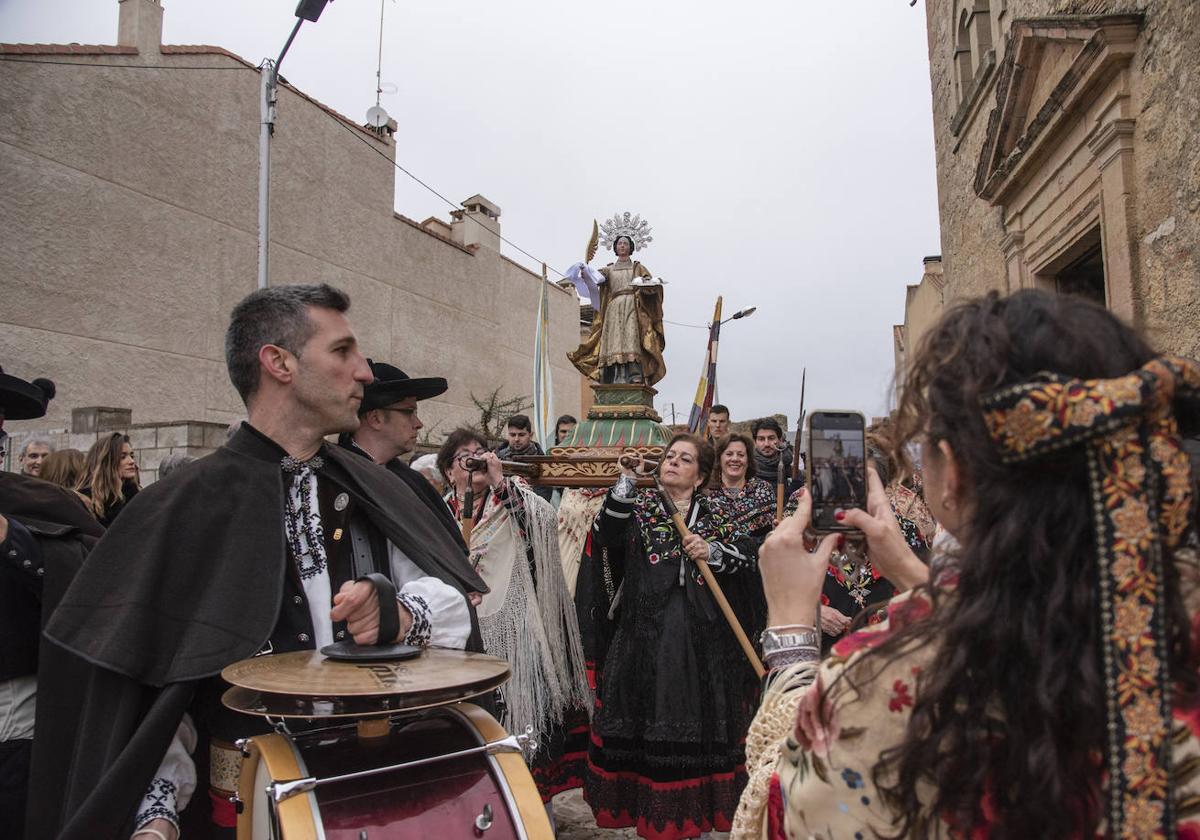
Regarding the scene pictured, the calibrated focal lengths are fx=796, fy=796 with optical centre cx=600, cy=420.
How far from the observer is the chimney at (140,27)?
46.1 ft

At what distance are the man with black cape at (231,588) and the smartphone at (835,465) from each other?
0.92m

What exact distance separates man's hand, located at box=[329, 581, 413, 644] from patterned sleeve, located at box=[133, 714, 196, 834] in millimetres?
483

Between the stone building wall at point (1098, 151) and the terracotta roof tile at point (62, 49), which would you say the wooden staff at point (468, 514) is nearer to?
the stone building wall at point (1098, 151)

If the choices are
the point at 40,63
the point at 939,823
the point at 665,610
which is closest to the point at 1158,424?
the point at 939,823

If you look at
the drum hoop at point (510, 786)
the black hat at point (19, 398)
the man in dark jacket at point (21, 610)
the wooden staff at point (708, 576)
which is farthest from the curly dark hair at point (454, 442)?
the drum hoop at point (510, 786)

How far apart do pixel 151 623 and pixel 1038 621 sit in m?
1.74

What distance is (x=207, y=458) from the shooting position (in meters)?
2.01

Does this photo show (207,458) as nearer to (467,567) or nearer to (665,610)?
(467,567)

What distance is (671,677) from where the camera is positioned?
3844mm

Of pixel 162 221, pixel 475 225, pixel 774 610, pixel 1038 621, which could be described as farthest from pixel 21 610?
pixel 475 225

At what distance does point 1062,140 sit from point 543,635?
21.6ft

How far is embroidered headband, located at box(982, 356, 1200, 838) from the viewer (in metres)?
0.90

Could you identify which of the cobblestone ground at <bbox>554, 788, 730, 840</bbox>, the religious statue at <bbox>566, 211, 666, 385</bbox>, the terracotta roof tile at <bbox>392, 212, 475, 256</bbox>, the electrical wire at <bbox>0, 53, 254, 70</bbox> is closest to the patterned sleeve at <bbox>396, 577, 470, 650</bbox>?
the cobblestone ground at <bbox>554, 788, 730, 840</bbox>

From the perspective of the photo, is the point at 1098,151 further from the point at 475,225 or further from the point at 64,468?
the point at 475,225
